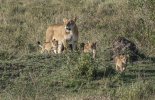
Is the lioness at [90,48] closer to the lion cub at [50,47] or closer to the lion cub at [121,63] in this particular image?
the lion cub at [50,47]

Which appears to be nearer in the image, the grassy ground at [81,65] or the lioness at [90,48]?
the grassy ground at [81,65]

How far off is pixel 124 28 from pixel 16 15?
18.2ft

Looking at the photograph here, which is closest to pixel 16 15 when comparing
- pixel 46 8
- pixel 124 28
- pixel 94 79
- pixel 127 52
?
pixel 46 8

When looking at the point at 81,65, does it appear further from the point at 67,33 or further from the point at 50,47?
the point at 50,47

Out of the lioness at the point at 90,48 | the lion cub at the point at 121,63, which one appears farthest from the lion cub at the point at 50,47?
the lion cub at the point at 121,63

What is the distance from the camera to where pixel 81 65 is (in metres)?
11.7

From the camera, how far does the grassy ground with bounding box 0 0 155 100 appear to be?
34.7 feet

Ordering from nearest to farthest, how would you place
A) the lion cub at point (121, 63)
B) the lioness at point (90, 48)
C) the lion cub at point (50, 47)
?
the lion cub at point (121, 63)
the lioness at point (90, 48)
the lion cub at point (50, 47)

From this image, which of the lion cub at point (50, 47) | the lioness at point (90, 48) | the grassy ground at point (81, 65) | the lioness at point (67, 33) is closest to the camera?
the grassy ground at point (81, 65)

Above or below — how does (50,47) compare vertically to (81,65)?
below

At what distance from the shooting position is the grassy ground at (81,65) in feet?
34.7

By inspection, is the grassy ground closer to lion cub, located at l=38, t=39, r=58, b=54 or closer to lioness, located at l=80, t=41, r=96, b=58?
Answer: lioness, located at l=80, t=41, r=96, b=58

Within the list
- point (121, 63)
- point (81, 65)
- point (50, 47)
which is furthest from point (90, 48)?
point (81, 65)

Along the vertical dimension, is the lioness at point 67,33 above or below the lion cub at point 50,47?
above
